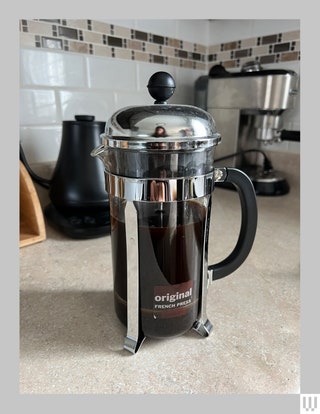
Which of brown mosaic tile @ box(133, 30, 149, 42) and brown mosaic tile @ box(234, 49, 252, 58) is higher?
brown mosaic tile @ box(133, 30, 149, 42)

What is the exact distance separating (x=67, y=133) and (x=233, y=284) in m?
0.43

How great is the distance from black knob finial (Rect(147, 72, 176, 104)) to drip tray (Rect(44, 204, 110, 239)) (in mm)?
356

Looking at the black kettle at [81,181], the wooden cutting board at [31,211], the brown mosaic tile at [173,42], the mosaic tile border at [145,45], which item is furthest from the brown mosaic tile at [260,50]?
the wooden cutting board at [31,211]

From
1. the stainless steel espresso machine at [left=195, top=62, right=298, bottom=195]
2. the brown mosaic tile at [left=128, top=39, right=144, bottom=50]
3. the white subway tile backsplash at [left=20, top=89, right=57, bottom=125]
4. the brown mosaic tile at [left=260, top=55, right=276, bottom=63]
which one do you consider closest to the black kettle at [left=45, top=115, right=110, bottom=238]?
the white subway tile backsplash at [left=20, top=89, right=57, bottom=125]

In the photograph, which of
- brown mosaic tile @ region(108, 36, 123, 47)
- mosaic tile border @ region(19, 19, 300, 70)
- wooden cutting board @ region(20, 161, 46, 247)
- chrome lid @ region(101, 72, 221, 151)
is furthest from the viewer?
brown mosaic tile @ region(108, 36, 123, 47)

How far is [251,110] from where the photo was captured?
87 centimetres

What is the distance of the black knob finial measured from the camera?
284 mm

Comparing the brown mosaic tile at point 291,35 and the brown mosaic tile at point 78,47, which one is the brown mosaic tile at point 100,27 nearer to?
the brown mosaic tile at point 78,47

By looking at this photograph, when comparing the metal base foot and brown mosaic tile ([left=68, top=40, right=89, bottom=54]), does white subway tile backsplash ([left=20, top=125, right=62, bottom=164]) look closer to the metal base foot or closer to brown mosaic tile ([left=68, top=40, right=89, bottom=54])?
brown mosaic tile ([left=68, top=40, right=89, bottom=54])

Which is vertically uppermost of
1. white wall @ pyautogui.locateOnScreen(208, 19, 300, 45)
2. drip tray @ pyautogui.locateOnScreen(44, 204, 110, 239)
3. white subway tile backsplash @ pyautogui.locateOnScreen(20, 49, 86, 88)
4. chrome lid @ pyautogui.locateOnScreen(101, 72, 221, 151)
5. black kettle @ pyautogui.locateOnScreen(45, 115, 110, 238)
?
white wall @ pyautogui.locateOnScreen(208, 19, 300, 45)

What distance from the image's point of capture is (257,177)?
880mm

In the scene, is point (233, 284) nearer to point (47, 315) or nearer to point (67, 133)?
point (47, 315)

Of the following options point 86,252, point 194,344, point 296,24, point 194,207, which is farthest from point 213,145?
point 296,24

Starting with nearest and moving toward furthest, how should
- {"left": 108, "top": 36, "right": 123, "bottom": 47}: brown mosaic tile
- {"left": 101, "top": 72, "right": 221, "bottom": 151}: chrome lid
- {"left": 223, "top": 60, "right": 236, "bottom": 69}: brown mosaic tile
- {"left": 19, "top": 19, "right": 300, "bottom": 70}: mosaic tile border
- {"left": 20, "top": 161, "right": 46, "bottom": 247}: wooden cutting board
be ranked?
{"left": 101, "top": 72, "right": 221, "bottom": 151}: chrome lid → {"left": 20, "top": 161, "right": 46, "bottom": 247}: wooden cutting board → {"left": 19, "top": 19, "right": 300, "bottom": 70}: mosaic tile border → {"left": 108, "top": 36, "right": 123, "bottom": 47}: brown mosaic tile → {"left": 223, "top": 60, "right": 236, "bottom": 69}: brown mosaic tile
